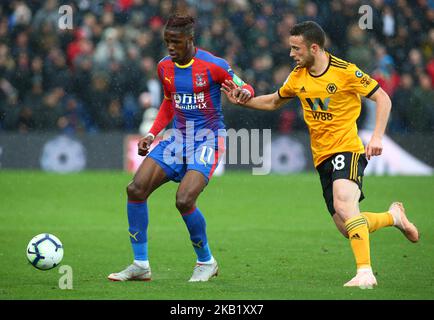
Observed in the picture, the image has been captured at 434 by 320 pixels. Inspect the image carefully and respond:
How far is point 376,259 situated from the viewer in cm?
938

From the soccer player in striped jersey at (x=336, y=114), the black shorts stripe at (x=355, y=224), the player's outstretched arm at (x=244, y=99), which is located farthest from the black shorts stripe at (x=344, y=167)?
the player's outstretched arm at (x=244, y=99)

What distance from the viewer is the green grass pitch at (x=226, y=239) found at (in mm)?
7508

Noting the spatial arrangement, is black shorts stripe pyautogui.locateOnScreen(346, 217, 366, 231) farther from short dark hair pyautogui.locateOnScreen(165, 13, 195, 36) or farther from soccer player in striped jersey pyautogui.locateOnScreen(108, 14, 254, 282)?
short dark hair pyautogui.locateOnScreen(165, 13, 195, 36)

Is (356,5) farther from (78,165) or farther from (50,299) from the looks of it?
(50,299)

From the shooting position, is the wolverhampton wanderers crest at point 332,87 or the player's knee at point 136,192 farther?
the player's knee at point 136,192

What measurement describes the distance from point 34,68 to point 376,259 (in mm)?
11031

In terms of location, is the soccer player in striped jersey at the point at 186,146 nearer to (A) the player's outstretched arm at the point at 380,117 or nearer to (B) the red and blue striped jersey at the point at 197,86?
(B) the red and blue striped jersey at the point at 197,86

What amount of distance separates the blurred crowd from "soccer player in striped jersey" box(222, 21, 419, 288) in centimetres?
1070

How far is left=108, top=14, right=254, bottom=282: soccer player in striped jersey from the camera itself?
8070mm

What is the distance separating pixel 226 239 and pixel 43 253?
11.7 ft

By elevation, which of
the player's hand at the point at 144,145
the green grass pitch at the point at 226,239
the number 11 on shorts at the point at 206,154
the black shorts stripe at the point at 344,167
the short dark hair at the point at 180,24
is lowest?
the green grass pitch at the point at 226,239

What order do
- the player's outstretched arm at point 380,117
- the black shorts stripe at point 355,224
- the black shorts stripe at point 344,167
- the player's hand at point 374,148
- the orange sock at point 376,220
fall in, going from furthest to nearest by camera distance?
the orange sock at point 376,220 < the black shorts stripe at point 344,167 < the black shorts stripe at point 355,224 < the player's outstretched arm at point 380,117 < the player's hand at point 374,148

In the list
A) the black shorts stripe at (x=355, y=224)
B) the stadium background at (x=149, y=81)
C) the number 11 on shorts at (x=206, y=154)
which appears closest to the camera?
the black shorts stripe at (x=355, y=224)
